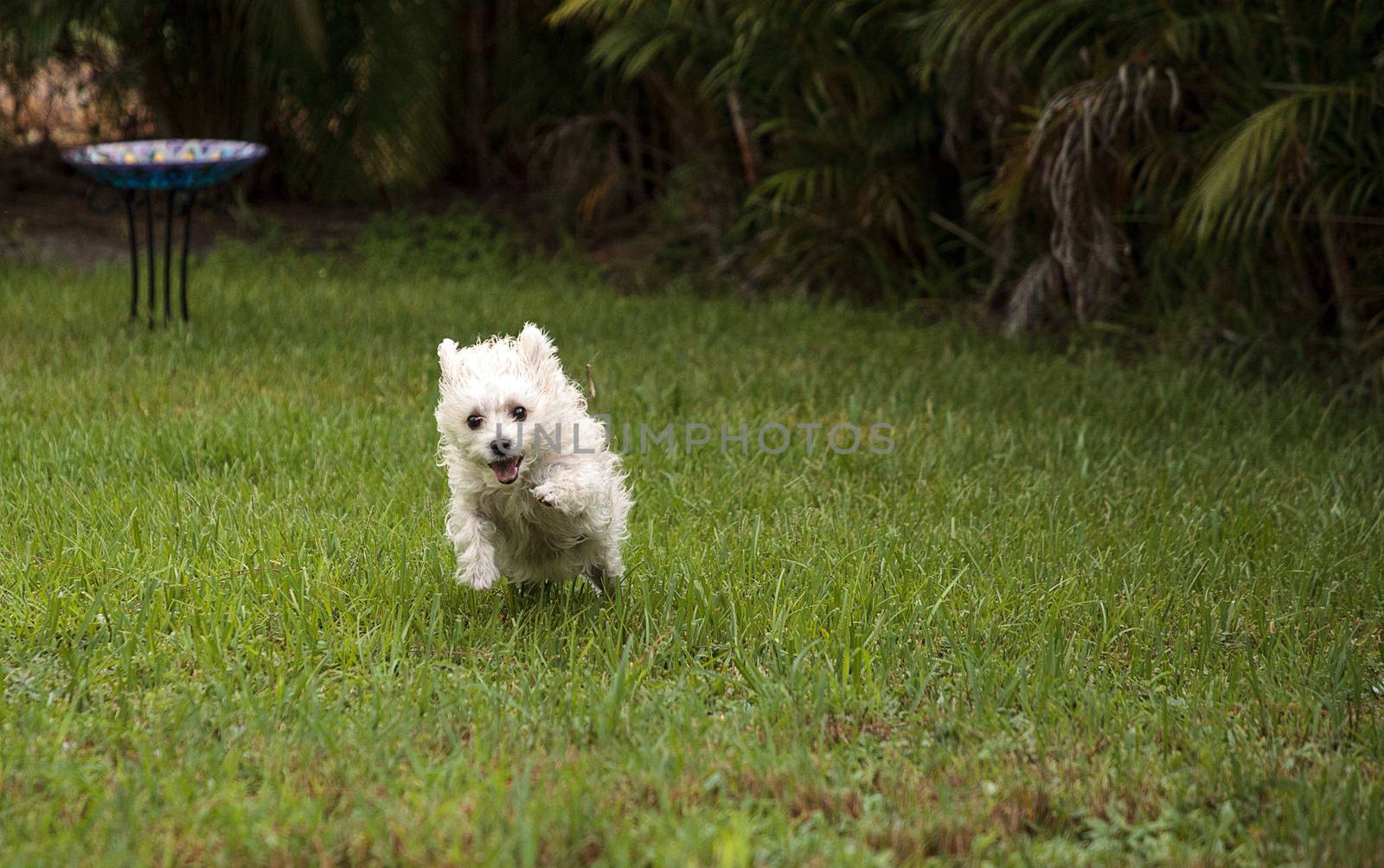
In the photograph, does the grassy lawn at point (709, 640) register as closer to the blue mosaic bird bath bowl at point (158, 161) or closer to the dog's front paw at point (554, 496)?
the dog's front paw at point (554, 496)

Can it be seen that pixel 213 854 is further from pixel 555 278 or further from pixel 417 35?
pixel 417 35

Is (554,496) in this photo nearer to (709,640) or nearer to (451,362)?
(451,362)

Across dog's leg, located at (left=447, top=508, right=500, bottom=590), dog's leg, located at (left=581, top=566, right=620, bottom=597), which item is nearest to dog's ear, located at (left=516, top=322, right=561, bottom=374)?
dog's leg, located at (left=447, top=508, right=500, bottom=590)

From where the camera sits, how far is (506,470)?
10.8 ft

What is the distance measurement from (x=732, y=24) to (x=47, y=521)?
6923mm

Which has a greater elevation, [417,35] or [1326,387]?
[417,35]

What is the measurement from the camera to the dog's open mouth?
130 inches

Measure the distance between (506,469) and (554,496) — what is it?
132 millimetres

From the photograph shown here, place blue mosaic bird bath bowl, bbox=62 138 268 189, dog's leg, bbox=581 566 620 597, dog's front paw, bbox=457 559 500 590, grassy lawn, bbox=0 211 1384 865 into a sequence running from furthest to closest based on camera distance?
blue mosaic bird bath bowl, bbox=62 138 268 189
dog's leg, bbox=581 566 620 597
dog's front paw, bbox=457 559 500 590
grassy lawn, bbox=0 211 1384 865

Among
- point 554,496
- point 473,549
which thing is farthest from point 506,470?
point 473,549

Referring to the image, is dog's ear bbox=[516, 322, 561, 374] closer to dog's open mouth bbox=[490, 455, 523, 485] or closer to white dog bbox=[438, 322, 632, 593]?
white dog bbox=[438, 322, 632, 593]

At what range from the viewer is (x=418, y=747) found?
119 inches

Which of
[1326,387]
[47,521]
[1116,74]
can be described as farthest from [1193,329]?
[47,521]

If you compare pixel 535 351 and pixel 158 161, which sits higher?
pixel 535 351
